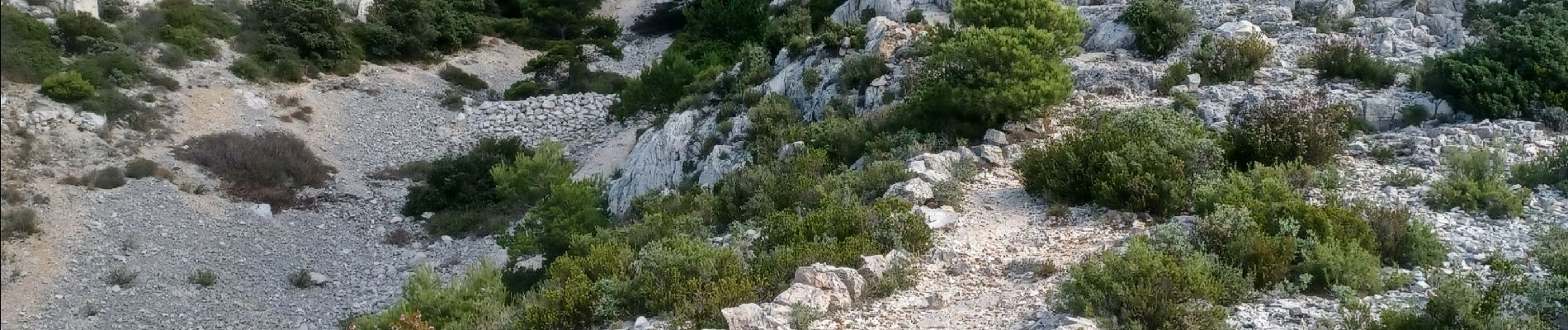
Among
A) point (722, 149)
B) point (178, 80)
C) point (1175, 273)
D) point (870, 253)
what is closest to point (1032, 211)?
point (870, 253)

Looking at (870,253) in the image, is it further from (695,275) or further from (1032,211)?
(1032,211)

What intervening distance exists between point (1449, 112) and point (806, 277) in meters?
8.97

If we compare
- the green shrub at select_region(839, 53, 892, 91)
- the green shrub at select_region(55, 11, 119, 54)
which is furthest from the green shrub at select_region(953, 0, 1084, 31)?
the green shrub at select_region(55, 11, 119, 54)

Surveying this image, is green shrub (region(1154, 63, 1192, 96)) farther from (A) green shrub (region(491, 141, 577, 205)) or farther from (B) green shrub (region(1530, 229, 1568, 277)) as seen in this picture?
(A) green shrub (region(491, 141, 577, 205))

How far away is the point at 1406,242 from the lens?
823 cm

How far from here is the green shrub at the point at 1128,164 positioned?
977 centimetres

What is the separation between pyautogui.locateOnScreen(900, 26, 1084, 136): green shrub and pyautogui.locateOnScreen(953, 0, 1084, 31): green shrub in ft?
2.22

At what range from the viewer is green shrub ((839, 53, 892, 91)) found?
17594 millimetres

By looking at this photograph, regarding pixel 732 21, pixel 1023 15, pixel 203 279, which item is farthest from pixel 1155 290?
pixel 732 21

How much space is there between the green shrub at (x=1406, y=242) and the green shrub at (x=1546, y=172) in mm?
2063

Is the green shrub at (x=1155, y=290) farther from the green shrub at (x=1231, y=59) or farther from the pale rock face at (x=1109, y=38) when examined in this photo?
the pale rock face at (x=1109, y=38)

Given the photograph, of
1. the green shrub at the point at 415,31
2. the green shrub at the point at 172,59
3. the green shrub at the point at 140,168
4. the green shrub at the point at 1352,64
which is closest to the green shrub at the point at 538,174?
the green shrub at the point at 140,168

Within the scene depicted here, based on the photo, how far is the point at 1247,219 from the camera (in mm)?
8391

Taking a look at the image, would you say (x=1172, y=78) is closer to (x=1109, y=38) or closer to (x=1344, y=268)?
(x=1109, y=38)
